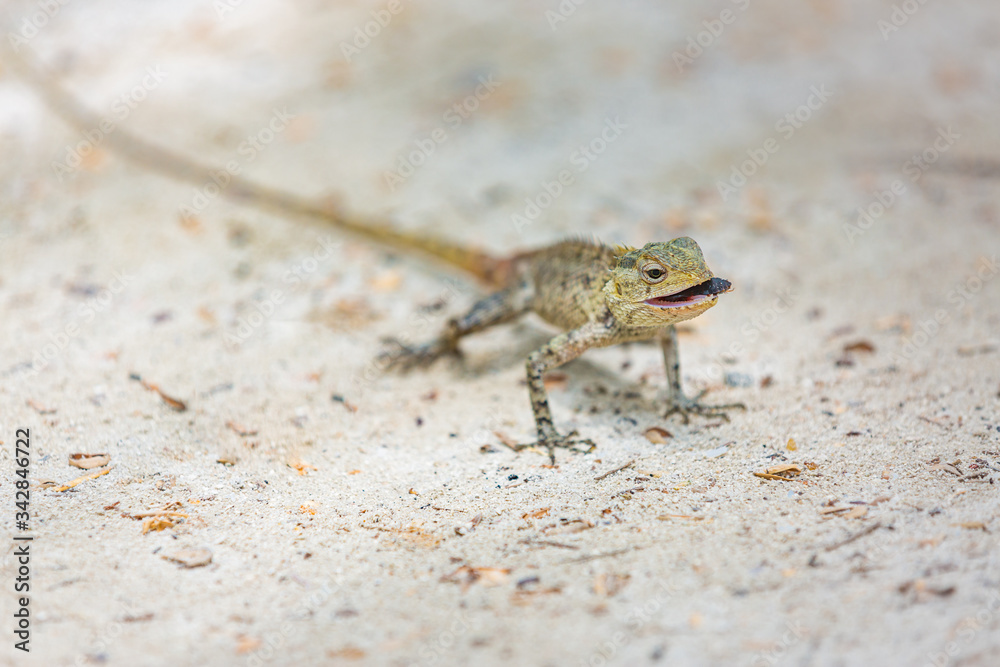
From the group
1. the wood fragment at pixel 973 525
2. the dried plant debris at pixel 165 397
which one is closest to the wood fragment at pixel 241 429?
the dried plant debris at pixel 165 397

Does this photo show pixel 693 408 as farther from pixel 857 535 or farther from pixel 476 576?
pixel 476 576

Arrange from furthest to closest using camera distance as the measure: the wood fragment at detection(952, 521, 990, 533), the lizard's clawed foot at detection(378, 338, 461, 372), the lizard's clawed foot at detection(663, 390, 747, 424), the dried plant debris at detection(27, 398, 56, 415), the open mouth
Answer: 1. the lizard's clawed foot at detection(378, 338, 461, 372)
2. the lizard's clawed foot at detection(663, 390, 747, 424)
3. the dried plant debris at detection(27, 398, 56, 415)
4. the open mouth
5. the wood fragment at detection(952, 521, 990, 533)
